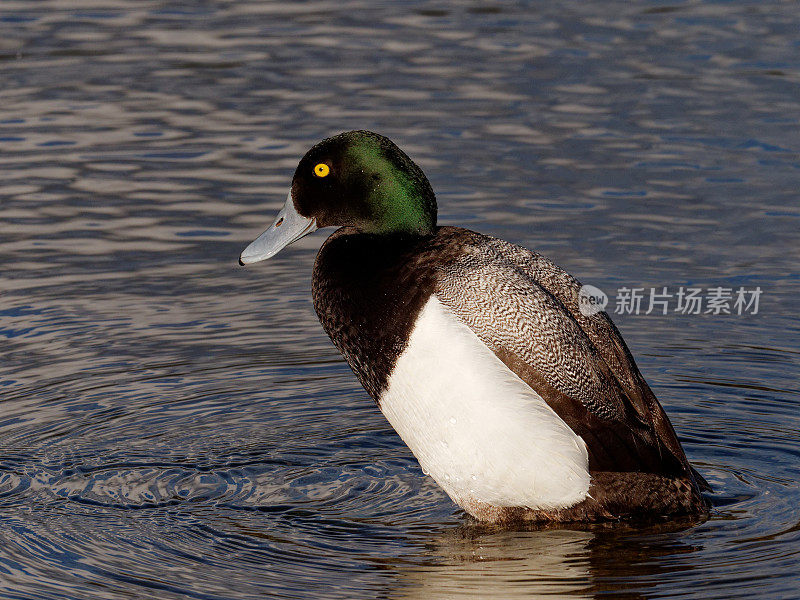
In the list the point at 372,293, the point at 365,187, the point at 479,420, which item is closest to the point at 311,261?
the point at 365,187

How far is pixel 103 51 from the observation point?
13266 mm

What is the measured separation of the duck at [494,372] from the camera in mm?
5738

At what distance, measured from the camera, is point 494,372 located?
572cm

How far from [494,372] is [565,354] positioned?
295 millimetres

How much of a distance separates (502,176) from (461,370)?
4.85 m

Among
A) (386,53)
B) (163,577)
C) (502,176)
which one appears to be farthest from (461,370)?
(386,53)

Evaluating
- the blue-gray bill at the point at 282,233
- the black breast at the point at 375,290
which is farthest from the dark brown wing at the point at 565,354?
the blue-gray bill at the point at 282,233

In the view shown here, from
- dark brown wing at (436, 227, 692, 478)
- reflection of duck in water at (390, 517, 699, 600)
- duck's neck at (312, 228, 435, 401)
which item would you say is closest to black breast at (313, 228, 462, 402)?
duck's neck at (312, 228, 435, 401)

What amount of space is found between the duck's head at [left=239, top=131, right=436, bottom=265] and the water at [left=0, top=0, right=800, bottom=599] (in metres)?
1.15

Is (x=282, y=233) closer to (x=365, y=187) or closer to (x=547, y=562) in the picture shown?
(x=365, y=187)

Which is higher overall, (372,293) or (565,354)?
(372,293)

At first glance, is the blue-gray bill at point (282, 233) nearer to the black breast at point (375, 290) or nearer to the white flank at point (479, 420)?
the black breast at point (375, 290)

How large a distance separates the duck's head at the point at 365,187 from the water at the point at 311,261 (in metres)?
1.15

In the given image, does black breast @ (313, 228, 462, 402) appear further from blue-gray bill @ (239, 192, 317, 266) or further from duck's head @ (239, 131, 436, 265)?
blue-gray bill @ (239, 192, 317, 266)
